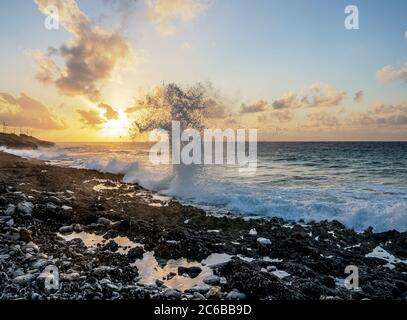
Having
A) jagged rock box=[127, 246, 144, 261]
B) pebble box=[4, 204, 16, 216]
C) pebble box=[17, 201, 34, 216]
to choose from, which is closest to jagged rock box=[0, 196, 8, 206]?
pebble box=[17, 201, 34, 216]

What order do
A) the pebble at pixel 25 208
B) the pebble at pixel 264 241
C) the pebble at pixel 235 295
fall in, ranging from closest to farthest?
1. the pebble at pixel 235 295
2. the pebble at pixel 264 241
3. the pebble at pixel 25 208

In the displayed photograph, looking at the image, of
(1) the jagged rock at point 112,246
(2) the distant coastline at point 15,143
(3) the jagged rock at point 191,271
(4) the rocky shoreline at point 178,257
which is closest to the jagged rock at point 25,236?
(4) the rocky shoreline at point 178,257

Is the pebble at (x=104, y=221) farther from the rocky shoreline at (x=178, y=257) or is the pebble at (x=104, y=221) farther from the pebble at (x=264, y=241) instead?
the pebble at (x=264, y=241)

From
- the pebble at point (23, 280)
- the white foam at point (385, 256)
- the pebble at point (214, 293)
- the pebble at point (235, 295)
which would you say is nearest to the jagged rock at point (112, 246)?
the pebble at point (23, 280)

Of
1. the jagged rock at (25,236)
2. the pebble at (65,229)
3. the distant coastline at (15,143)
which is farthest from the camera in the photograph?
the distant coastline at (15,143)

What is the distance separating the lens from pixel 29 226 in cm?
1002

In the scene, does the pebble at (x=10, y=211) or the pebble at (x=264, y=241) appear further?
the pebble at (x=10, y=211)

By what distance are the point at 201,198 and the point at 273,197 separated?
162 inches

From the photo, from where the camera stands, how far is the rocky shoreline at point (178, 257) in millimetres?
6711

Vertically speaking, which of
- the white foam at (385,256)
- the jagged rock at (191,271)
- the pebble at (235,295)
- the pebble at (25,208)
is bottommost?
the white foam at (385,256)

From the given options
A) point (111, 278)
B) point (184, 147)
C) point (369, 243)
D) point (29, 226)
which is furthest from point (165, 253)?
point (184, 147)

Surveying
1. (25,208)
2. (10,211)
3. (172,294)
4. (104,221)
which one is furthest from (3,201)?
(172,294)

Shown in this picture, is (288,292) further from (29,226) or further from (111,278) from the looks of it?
(29,226)

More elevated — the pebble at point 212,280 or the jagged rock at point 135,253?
the jagged rock at point 135,253
